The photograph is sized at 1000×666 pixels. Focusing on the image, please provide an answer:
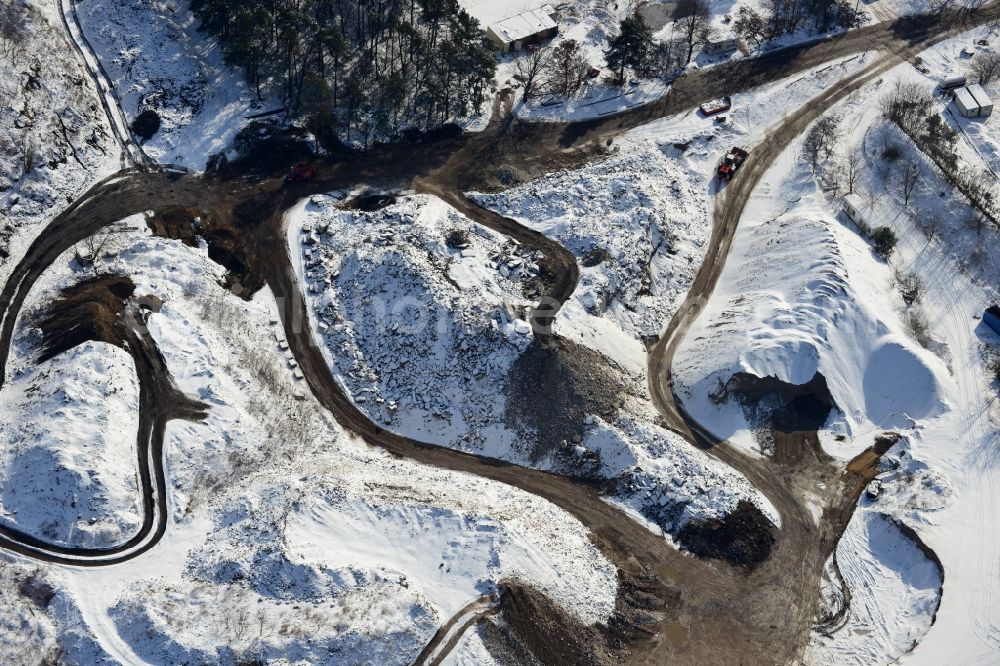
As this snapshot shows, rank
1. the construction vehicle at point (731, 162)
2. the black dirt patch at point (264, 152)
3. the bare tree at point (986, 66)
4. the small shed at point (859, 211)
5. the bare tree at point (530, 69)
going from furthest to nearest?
the bare tree at point (986, 66)
the bare tree at point (530, 69)
the construction vehicle at point (731, 162)
the black dirt patch at point (264, 152)
the small shed at point (859, 211)

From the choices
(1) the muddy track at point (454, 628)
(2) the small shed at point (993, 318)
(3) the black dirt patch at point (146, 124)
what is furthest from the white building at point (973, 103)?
(3) the black dirt patch at point (146, 124)

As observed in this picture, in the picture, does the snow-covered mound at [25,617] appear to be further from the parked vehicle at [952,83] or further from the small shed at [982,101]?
the parked vehicle at [952,83]

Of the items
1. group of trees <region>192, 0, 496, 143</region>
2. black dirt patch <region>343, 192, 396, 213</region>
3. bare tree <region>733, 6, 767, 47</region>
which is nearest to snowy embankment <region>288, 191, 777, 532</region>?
black dirt patch <region>343, 192, 396, 213</region>

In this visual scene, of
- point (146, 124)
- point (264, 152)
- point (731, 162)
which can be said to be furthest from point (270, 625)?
point (731, 162)

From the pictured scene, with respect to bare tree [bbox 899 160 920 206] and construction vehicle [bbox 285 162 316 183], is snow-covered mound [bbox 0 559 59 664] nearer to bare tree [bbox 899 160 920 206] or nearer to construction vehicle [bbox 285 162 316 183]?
construction vehicle [bbox 285 162 316 183]

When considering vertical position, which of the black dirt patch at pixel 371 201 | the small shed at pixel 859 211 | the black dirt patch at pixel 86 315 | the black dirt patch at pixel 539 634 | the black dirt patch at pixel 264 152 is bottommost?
the black dirt patch at pixel 539 634

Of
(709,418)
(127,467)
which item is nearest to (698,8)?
(709,418)
